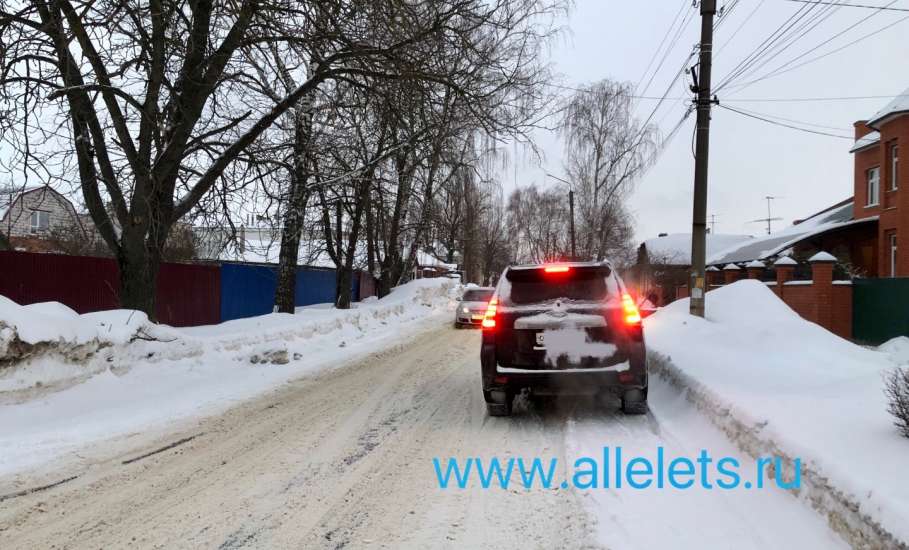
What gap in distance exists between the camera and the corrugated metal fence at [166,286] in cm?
1152

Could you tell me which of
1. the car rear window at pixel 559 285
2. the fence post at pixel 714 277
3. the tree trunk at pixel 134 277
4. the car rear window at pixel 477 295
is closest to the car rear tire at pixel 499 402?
the car rear window at pixel 559 285

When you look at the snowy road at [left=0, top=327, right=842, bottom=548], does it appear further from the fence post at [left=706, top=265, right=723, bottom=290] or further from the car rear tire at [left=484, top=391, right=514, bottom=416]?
the fence post at [left=706, top=265, right=723, bottom=290]

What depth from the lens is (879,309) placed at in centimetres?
1498

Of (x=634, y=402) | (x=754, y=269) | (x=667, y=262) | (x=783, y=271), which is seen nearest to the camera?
(x=634, y=402)

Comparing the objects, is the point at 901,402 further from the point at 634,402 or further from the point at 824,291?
the point at 824,291

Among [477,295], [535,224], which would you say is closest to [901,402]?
[477,295]

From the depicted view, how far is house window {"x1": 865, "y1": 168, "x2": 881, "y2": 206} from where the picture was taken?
23.1 m

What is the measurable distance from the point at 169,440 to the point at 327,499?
2588mm

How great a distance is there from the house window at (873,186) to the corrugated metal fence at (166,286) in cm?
2307

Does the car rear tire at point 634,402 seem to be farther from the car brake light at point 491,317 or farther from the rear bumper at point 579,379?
the car brake light at point 491,317

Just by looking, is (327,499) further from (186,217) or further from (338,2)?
(186,217)

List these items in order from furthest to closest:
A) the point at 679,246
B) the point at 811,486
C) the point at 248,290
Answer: the point at 679,246 < the point at 248,290 < the point at 811,486

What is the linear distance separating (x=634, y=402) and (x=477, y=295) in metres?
15.6

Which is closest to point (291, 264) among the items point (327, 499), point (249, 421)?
point (249, 421)
